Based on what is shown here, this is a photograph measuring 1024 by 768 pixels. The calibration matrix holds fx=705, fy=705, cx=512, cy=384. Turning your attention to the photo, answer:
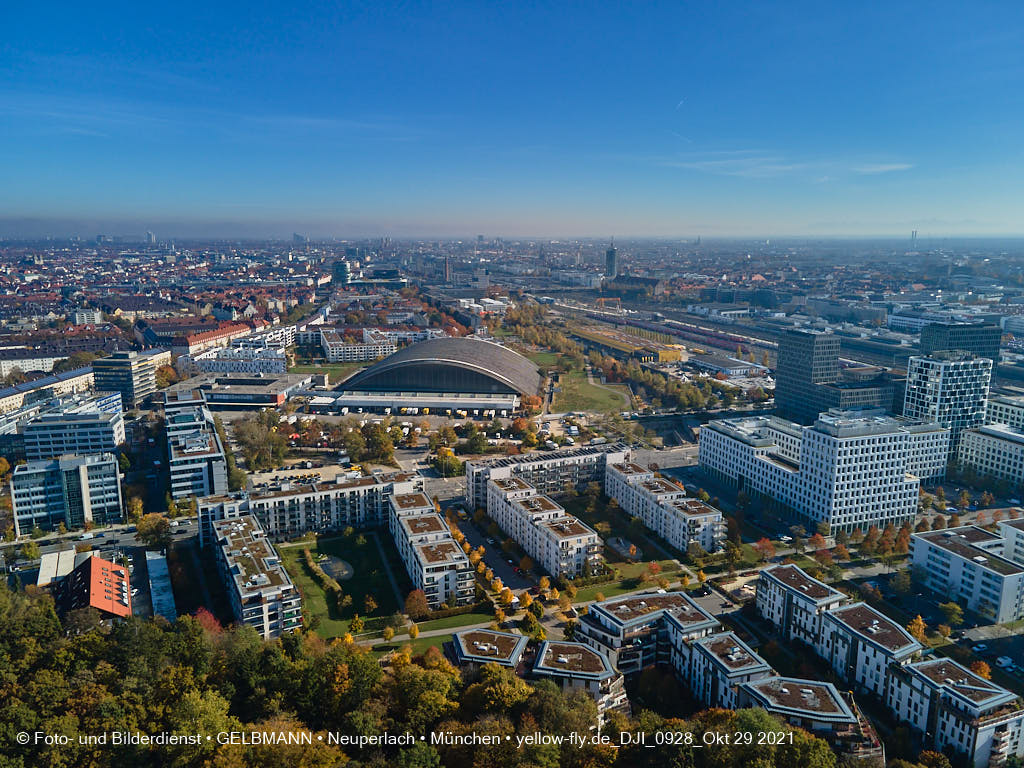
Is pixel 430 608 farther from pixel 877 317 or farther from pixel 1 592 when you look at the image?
pixel 877 317

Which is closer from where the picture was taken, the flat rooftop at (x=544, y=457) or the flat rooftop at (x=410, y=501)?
the flat rooftop at (x=410, y=501)

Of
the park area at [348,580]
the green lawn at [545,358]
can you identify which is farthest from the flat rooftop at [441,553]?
the green lawn at [545,358]

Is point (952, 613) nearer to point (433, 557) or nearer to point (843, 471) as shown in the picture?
point (843, 471)

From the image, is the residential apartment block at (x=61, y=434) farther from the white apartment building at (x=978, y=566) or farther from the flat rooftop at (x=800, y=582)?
the white apartment building at (x=978, y=566)

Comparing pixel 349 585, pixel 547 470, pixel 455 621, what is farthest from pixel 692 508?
pixel 349 585

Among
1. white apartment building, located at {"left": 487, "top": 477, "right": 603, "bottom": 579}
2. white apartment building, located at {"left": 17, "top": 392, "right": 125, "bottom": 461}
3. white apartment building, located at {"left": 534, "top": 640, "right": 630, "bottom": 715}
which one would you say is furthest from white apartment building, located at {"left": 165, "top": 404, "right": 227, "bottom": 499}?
white apartment building, located at {"left": 534, "top": 640, "right": 630, "bottom": 715}

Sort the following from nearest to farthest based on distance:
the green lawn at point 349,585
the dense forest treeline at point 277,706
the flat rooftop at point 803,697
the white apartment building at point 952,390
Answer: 1. the dense forest treeline at point 277,706
2. the flat rooftop at point 803,697
3. the green lawn at point 349,585
4. the white apartment building at point 952,390

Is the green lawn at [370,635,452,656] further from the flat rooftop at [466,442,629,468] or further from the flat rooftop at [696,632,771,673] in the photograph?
the flat rooftop at [466,442,629,468]
